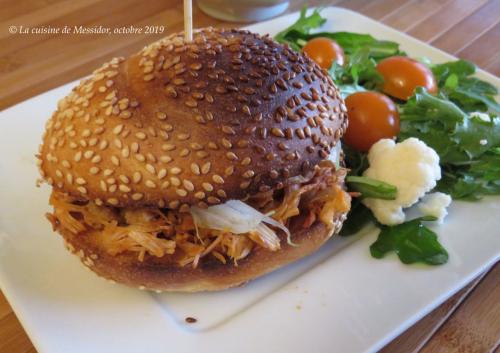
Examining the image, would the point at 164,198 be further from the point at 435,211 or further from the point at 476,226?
the point at 476,226

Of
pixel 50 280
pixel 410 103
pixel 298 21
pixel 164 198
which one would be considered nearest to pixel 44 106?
pixel 50 280

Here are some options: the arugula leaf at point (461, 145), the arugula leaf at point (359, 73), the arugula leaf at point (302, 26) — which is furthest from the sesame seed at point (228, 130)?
the arugula leaf at point (302, 26)

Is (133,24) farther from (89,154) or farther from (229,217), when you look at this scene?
(229,217)

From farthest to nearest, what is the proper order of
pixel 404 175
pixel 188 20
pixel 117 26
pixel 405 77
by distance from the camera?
pixel 117 26
pixel 405 77
pixel 404 175
pixel 188 20

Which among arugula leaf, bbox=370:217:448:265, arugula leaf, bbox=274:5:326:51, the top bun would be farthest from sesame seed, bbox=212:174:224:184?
arugula leaf, bbox=274:5:326:51

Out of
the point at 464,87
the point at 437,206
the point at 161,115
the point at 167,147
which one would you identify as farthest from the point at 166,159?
the point at 464,87

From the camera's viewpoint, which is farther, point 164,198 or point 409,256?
point 409,256

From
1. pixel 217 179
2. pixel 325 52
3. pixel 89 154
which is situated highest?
pixel 89 154

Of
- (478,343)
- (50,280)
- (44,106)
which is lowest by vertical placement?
(478,343)
